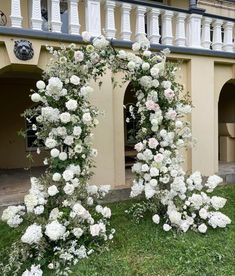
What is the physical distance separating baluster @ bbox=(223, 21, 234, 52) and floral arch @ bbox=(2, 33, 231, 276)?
9.72 feet

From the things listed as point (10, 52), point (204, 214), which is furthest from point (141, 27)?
point (204, 214)

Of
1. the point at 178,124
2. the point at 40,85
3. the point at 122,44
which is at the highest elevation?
the point at 122,44

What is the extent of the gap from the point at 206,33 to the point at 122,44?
86.5 inches

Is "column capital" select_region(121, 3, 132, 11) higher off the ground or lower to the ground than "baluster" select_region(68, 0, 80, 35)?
higher

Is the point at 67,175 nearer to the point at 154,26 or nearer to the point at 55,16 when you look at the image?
the point at 55,16

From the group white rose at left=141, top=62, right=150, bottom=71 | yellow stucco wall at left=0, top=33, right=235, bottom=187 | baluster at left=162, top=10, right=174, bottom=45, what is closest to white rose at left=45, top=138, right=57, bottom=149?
white rose at left=141, top=62, right=150, bottom=71

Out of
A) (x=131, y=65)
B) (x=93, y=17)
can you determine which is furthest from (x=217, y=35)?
(x=131, y=65)

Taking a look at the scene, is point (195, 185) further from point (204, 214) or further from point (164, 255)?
point (164, 255)

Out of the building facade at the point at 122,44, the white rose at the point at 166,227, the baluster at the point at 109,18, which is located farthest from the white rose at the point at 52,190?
the baluster at the point at 109,18

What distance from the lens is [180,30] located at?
627 centimetres

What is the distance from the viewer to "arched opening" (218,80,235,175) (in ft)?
29.2

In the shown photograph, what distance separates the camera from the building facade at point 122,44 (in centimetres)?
500

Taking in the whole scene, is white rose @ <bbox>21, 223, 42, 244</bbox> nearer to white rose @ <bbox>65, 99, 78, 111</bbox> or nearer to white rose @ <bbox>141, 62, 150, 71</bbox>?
white rose @ <bbox>65, 99, 78, 111</bbox>

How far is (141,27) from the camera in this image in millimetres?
5855
